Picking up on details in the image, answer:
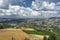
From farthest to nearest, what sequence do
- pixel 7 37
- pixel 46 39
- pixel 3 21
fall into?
pixel 3 21
pixel 46 39
pixel 7 37

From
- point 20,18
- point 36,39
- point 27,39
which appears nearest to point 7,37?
point 27,39

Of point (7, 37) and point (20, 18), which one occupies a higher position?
point (20, 18)

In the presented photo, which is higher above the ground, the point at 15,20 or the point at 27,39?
the point at 15,20

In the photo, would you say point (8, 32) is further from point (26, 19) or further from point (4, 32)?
point (26, 19)

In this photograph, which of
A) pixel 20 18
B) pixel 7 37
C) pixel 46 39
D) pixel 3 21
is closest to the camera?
pixel 7 37

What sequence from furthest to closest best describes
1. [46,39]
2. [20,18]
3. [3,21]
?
[20,18]
[3,21]
[46,39]

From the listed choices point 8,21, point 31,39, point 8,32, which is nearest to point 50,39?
point 31,39

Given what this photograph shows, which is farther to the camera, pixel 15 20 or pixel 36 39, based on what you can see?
pixel 15 20

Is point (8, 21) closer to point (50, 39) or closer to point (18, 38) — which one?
point (18, 38)

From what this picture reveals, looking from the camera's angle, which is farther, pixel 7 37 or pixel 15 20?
pixel 15 20
